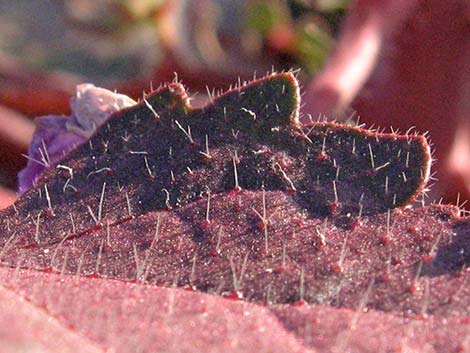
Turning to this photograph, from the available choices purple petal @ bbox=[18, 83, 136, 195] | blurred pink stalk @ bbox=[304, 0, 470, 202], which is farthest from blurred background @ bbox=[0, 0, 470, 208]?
purple petal @ bbox=[18, 83, 136, 195]

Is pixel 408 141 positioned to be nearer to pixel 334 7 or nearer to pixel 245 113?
pixel 245 113

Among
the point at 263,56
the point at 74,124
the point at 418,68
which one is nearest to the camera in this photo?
the point at 74,124

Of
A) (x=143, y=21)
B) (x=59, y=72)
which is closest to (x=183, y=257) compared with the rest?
(x=143, y=21)

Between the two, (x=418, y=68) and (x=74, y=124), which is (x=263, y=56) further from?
(x=74, y=124)

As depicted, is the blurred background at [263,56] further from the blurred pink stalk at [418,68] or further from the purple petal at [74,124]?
the purple petal at [74,124]

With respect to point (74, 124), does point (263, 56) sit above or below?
above

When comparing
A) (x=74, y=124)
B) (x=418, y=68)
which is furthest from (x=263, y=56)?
(x=74, y=124)

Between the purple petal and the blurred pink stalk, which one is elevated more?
the blurred pink stalk

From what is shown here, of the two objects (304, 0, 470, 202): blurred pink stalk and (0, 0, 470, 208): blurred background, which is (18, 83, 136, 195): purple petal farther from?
(304, 0, 470, 202): blurred pink stalk
